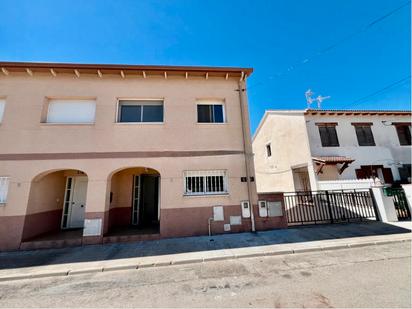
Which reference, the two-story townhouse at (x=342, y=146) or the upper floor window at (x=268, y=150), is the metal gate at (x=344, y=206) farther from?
the upper floor window at (x=268, y=150)

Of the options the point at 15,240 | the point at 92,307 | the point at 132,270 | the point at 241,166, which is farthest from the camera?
the point at 241,166

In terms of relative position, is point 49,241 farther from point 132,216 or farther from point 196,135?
point 196,135

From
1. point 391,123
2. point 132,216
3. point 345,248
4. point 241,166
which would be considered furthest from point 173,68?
point 391,123

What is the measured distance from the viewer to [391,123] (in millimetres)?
14375

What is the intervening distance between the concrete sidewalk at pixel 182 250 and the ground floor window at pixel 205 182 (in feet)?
6.08

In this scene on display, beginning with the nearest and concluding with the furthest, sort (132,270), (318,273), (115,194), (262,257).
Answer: (318,273)
(132,270)
(262,257)
(115,194)

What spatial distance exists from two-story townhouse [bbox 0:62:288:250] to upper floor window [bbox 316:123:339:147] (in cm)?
827

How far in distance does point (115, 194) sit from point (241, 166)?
631 cm

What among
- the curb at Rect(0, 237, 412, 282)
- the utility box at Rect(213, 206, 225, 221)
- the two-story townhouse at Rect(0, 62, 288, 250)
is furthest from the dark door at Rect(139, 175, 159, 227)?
the curb at Rect(0, 237, 412, 282)

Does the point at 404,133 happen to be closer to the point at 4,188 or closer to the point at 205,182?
the point at 205,182

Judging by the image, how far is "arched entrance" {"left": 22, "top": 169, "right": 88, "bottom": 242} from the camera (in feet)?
23.2

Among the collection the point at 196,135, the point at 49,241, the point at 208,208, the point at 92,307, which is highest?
the point at 196,135

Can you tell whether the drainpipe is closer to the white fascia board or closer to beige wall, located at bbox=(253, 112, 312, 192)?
beige wall, located at bbox=(253, 112, 312, 192)

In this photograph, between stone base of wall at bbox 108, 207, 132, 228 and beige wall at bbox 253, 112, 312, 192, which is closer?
stone base of wall at bbox 108, 207, 132, 228
